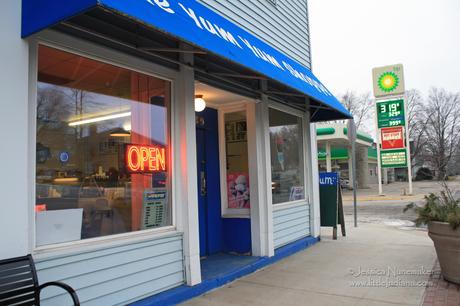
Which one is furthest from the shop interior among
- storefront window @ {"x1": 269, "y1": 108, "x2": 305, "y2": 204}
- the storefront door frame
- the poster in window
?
the storefront door frame

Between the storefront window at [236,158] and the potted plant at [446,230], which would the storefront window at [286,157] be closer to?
the storefront window at [236,158]

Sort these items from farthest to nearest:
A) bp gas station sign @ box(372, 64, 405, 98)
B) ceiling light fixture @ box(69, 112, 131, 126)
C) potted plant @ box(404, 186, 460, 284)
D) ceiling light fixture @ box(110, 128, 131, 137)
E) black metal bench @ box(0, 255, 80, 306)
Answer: bp gas station sign @ box(372, 64, 405, 98) → potted plant @ box(404, 186, 460, 284) → ceiling light fixture @ box(110, 128, 131, 137) → ceiling light fixture @ box(69, 112, 131, 126) → black metal bench @ box(0, 255, 80, 306)

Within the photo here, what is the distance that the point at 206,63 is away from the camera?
5672mm

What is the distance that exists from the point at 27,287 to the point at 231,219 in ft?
14.1

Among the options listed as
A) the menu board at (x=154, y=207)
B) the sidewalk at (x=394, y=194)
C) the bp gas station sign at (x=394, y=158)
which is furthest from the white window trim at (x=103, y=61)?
the bp gas station sign at (x=394, y=158)

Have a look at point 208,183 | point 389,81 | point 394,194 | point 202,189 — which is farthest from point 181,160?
point 394,194

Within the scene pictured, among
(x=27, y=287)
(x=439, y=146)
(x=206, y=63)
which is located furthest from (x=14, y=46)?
(x=439, y=146)

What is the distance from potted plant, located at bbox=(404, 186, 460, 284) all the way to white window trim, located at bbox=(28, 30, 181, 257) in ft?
11.0

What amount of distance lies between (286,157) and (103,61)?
4624 millimetres

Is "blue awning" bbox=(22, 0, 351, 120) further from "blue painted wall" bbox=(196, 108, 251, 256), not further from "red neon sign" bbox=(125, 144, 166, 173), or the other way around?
"blue painted wall" bbox=(196, 108, 251, 256)

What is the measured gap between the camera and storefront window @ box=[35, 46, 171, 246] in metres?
3.79

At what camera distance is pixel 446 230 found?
16.7ft

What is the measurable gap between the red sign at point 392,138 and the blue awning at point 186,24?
58.0 feet

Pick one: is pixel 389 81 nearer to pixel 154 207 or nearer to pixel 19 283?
pixel 154 207
